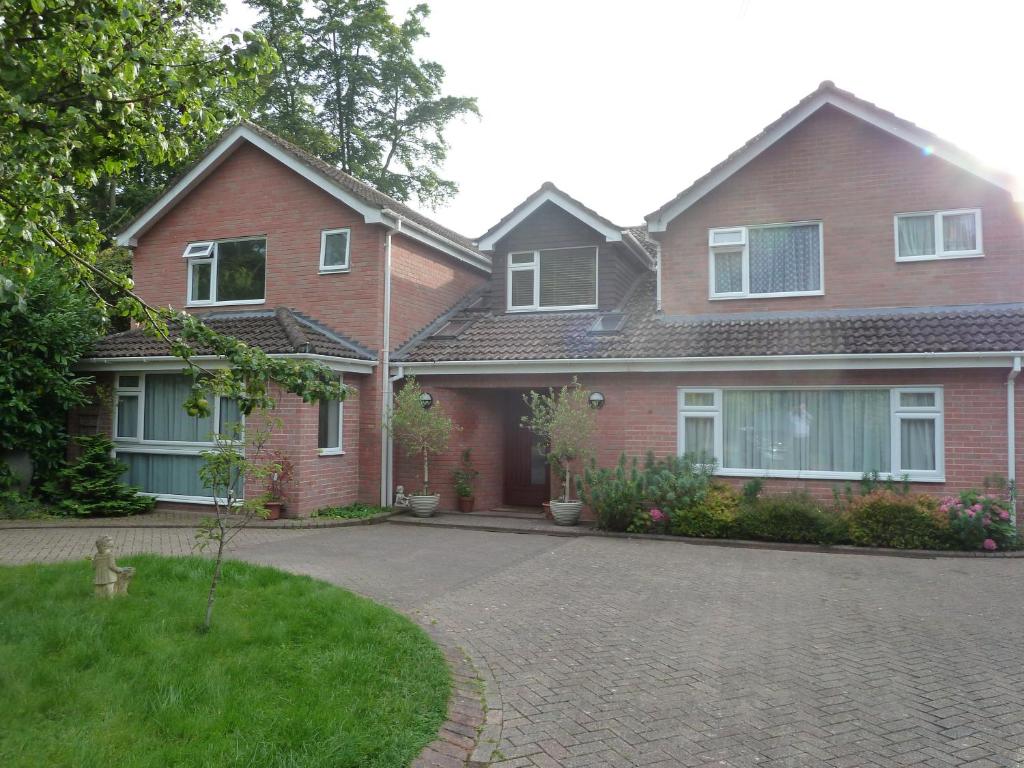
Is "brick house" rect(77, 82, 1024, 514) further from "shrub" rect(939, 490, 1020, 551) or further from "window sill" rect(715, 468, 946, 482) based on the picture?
"shrub" rect(939, 490, 1020, 551)

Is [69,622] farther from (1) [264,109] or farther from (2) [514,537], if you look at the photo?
(1) [264,109]

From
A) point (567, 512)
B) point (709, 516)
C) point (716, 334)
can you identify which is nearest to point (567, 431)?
point (567, 512)

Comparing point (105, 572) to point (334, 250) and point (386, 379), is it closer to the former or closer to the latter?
point (386, 379)

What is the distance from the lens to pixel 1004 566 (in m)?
9.81

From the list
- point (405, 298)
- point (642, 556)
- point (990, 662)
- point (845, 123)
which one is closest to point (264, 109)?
point (405, 298)

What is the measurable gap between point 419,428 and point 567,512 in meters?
2.99

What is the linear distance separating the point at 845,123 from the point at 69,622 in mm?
13580

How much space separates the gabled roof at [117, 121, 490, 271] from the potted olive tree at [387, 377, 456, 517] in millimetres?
3258

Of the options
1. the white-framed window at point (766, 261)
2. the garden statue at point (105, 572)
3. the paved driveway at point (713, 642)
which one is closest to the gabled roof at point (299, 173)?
the white-framed window at point (766, 261)

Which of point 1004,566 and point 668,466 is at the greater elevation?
point 668,466

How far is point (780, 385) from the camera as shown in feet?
41.8

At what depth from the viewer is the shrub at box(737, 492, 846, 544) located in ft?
36.7

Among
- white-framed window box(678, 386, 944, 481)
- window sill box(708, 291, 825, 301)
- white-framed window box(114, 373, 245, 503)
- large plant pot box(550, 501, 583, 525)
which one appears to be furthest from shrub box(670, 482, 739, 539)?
white-framed window box(114, 373, 245, 503)

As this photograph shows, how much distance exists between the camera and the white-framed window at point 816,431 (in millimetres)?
11992
